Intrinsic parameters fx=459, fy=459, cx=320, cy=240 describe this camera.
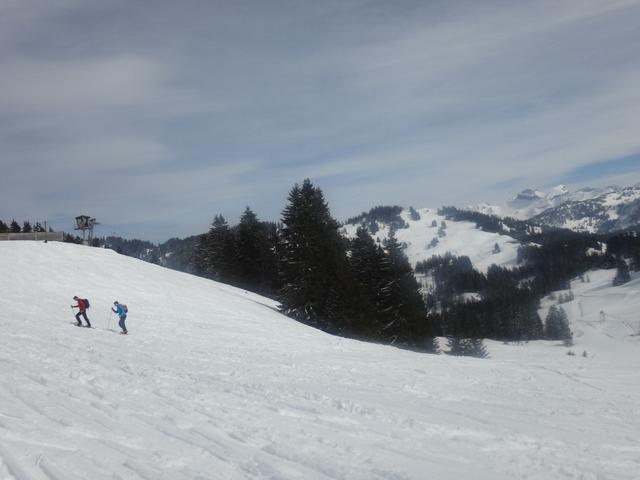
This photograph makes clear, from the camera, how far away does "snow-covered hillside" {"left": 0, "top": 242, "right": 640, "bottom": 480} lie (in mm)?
6934

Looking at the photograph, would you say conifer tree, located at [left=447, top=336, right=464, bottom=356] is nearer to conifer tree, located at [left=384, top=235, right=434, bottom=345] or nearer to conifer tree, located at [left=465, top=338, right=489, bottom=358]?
conifer tree, located at [left=465, top=338, right=489, bottom=358]

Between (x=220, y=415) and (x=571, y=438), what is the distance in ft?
23.3

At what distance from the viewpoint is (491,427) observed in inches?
383

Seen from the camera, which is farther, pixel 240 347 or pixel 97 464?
pixel 240 347

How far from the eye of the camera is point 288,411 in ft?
33.3

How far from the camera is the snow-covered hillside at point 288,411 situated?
693 cm

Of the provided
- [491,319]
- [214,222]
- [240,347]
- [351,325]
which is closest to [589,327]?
[491,319]

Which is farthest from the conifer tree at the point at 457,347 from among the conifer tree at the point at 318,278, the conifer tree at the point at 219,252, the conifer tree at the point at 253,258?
the conifer tree at the point at 219,252

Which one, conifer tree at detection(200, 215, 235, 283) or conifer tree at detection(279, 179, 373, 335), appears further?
conifer tree at detection(200, 215, 235, 283)

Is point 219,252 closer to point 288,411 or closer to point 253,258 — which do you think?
point 253,258

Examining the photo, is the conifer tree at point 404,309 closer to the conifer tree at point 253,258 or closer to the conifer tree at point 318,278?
the conifer tree at point 318,278

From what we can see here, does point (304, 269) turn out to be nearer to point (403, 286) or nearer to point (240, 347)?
point (403, 286)

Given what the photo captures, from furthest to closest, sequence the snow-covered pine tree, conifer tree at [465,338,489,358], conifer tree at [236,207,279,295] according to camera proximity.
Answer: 1. the snow-covered pine tree
2. conifer tree at [236,207,279,295]
3. conifer tree at [465,338,489,358]

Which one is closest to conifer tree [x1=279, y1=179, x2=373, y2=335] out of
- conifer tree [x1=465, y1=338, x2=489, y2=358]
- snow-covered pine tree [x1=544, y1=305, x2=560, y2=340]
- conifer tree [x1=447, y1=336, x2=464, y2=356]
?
conifer tree [x1=465, y1=338, x2=489, y2=358]
